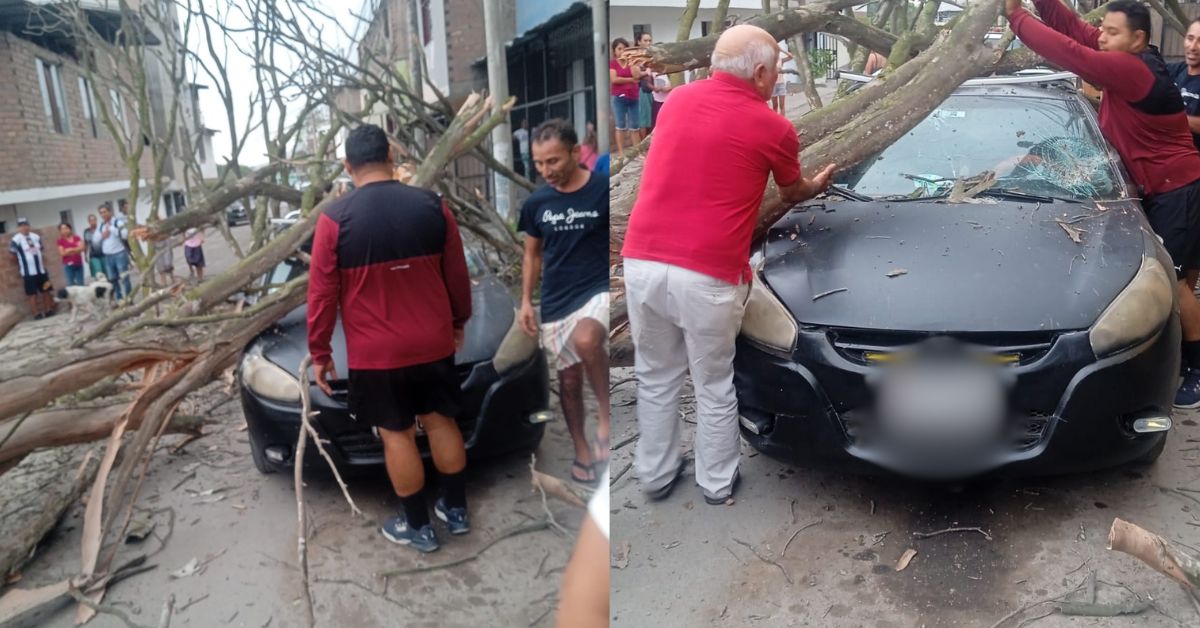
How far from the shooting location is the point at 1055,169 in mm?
2199

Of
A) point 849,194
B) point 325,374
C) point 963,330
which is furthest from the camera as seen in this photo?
point 849,194

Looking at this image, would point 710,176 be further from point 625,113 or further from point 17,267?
point 17,267

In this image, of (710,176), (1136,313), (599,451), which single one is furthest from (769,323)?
(599,451)

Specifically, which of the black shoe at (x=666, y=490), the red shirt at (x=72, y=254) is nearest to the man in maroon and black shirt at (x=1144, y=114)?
the black shoe at (x=666, y=490)

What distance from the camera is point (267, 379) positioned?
0.94 metres

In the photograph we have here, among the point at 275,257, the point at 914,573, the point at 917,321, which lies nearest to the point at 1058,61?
the point at 917,321

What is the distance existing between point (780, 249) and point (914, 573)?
0.81 m

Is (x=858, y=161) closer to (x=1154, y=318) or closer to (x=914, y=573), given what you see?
(x=1154, y=318)

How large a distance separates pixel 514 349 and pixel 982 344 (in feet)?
3.89

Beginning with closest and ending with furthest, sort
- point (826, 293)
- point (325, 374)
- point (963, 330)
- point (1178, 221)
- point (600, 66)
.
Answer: point (600, 66) → point (325, 374) → point (963, 330) → point (826, 293) → point (1178, 221)

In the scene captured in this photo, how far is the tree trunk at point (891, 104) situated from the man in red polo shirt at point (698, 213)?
345 mm

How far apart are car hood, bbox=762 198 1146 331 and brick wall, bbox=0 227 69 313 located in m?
1.42

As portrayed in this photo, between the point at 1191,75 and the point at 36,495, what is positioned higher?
the point at 1191,75

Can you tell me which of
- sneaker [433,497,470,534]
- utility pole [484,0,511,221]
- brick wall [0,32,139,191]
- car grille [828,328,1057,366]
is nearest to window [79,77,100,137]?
brick wall [0,32,139,191]
